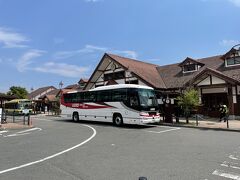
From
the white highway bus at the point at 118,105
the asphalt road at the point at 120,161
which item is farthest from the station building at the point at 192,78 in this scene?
the asphalt road at the point at 120,161

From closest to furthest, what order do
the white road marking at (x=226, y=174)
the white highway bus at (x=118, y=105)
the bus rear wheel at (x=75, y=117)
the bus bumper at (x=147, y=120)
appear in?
the white road marking at (x=226, y=174) < the bus bumper at (x=147, y=120) < the white highway bus at (x=118, y=105) < the bus rear wheel at (x=75, y=117)

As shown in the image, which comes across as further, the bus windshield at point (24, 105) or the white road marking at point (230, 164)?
the bus windshield at point (24, 105)

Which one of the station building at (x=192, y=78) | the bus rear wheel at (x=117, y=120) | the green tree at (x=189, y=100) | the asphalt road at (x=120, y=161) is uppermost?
the station building at (x=192, y=78)

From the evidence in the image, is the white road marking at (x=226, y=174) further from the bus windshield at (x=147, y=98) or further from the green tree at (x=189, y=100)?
the green tree at (x=189, y=100)

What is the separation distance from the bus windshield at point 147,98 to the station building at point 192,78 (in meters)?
3.16

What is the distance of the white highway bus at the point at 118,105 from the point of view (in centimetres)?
1838

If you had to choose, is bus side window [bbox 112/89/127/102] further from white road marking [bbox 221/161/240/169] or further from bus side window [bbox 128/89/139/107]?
white road marking [bbox 221/161/240/169]

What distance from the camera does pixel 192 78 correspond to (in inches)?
1021

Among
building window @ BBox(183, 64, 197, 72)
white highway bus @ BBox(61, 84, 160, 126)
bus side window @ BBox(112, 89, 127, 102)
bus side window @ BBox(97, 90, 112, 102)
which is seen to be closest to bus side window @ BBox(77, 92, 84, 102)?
white highway bus @ BBox(61, 84, 160, 126)

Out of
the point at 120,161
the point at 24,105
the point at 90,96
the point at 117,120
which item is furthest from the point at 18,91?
the point at 120,161

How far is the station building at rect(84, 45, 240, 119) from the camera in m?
23.1

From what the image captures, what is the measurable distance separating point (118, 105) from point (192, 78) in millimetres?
10138

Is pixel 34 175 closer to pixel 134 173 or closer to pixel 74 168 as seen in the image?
pixel 74 168

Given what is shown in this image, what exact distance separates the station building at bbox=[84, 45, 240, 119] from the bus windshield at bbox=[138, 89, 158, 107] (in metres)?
3.16
